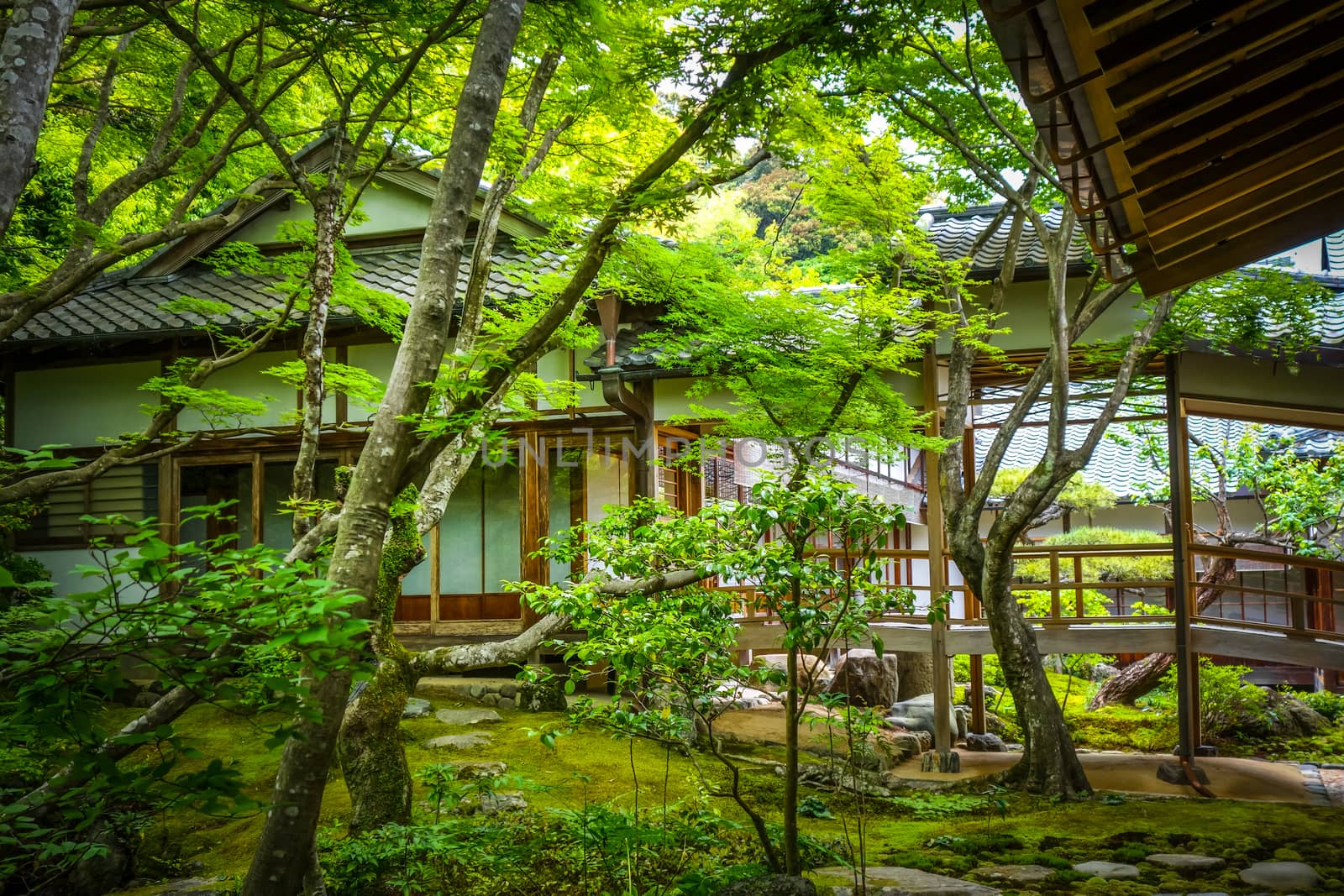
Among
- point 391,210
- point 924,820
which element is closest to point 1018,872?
point 924,820

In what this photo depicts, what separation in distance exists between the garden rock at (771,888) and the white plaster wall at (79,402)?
1292cm

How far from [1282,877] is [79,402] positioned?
16357mm

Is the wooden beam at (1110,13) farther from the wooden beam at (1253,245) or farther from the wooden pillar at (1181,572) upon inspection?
the wooden pillar at (1181,572)

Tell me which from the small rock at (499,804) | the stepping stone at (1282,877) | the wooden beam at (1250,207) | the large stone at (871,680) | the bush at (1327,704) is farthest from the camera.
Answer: the large stone at (871,680)

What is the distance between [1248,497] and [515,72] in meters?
14.1

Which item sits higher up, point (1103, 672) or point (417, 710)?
point (417, 710)

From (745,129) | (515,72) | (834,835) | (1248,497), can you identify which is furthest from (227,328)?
(1248,497)

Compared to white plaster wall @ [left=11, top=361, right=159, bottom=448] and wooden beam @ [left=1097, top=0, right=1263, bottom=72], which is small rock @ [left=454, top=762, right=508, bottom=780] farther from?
white plaster wall @ [left=11, top=361, right=159, bottom=448]

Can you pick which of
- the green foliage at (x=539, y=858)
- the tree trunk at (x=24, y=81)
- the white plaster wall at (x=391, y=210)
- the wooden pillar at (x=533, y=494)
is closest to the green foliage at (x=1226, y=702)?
the green foliage at (x=539, y=858)

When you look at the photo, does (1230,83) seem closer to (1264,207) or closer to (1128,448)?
(1264,207)

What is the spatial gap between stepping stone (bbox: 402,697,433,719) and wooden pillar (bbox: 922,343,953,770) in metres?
6.32

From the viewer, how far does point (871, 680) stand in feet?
46.2

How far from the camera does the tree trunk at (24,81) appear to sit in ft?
11.2

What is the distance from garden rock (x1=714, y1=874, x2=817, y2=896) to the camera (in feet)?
14.6
